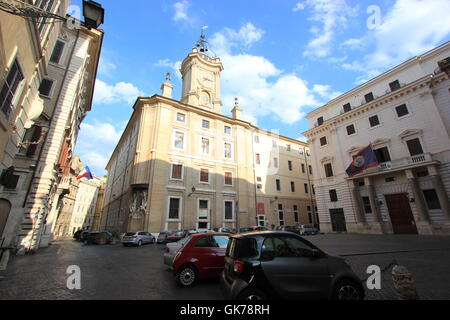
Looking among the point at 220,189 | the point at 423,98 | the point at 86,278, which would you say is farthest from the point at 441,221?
the point at 86,278

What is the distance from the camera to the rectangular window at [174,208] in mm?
24828

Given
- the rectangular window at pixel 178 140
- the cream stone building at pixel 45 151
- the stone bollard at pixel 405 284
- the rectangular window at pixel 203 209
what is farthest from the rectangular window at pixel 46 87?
the stone bollard at pixel 405 284

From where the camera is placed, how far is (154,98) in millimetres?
27672

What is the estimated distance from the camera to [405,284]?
138 inches

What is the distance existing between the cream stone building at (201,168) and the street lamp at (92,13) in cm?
2123

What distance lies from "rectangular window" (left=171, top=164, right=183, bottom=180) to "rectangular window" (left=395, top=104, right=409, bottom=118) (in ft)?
89.2

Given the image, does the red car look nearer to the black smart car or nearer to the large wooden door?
the black smart car

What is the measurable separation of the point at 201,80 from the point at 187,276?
111ft

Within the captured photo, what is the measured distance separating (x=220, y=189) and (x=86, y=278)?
2238 cm

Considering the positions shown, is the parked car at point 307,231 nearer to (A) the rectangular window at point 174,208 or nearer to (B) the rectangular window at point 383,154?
(B) the rectangular window at point 383,154

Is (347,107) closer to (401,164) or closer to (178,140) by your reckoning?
(401,164)

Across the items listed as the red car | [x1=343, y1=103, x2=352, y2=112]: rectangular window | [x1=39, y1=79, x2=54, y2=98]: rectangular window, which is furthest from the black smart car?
[x1=343, y1=103, x2=352, y2=112]: rectangular window

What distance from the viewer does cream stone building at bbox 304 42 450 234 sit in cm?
1947
